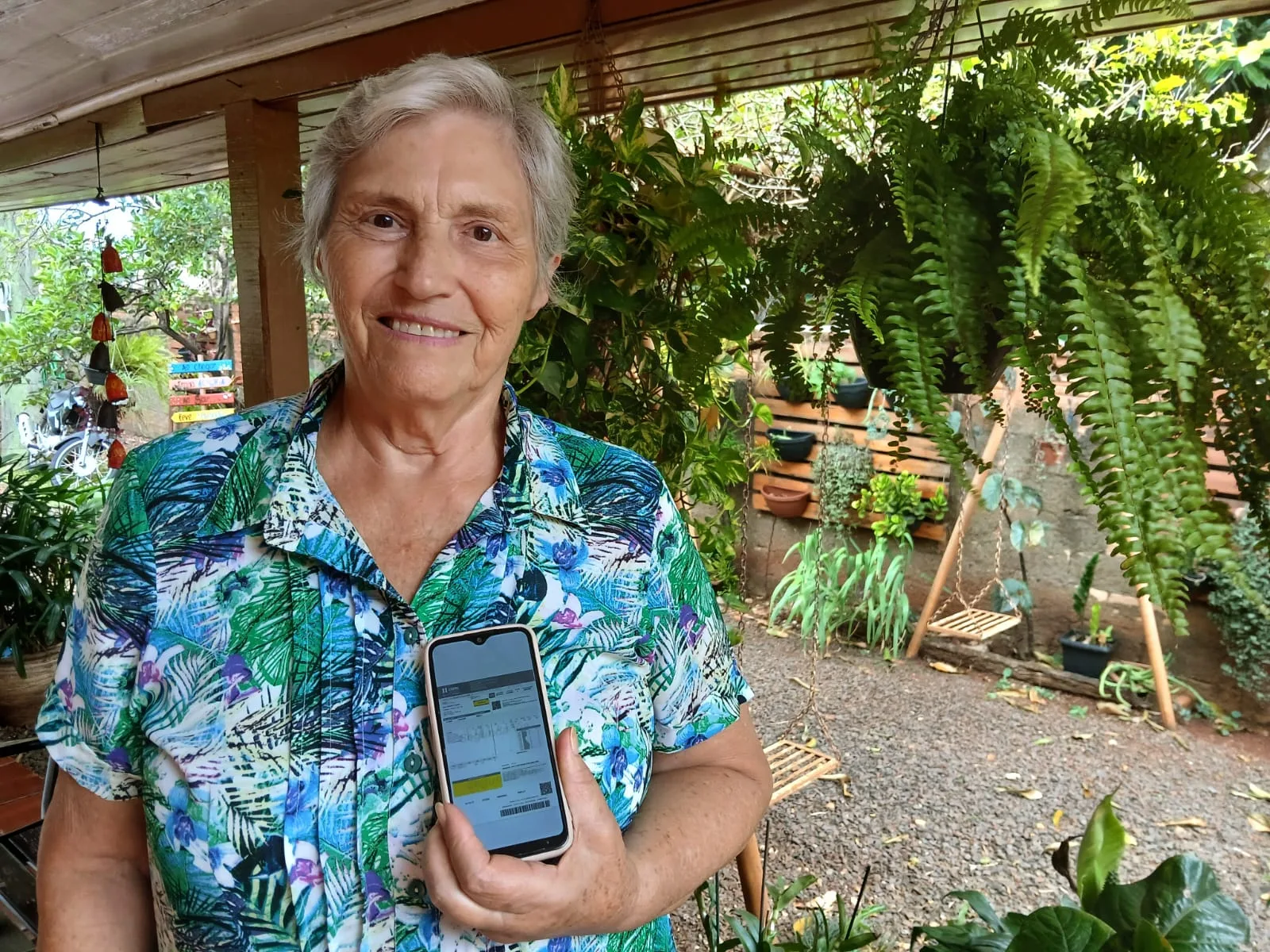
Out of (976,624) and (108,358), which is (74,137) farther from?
(976,624)

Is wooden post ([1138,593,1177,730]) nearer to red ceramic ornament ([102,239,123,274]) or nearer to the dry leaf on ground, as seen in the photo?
the dry leaf on ground

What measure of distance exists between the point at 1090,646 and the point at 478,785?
409 centimetres

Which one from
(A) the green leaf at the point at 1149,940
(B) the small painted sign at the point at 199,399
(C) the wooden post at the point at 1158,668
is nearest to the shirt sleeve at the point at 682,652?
(A) the green leaf at the point at 1149,940

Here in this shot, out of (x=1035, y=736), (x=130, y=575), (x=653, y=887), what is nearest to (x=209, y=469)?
(x=130, y=575)

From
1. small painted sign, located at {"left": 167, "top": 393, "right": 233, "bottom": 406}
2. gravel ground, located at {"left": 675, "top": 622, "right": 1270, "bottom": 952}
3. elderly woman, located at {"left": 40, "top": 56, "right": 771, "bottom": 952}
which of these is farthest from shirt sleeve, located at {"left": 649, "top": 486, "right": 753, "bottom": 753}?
small painted sign, located at {"left": 167, "top": 393, "right": 233, "bottom": 406}

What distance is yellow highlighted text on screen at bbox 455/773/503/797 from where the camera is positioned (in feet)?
2.41

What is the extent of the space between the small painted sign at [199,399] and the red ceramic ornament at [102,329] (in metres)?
2.89

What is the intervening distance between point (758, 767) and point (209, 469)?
2.22 feet

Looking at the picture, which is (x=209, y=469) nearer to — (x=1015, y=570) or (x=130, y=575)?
(x=130, y=575)

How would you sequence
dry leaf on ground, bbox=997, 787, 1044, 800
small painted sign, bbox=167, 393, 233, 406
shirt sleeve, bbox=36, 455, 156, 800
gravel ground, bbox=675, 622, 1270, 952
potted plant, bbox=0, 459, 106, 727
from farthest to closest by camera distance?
1. small painted sign, bbox=167, 393, 233, 406
2. potted plant, bbox=0, 459, 106, 727
3. dry leaf on ground, bbox=997, 787, 1044, 800
4. gravel ground, bbox=675, 622, 1270, 952
5. shirt sleeve, bbox=36, 455, 156, 800

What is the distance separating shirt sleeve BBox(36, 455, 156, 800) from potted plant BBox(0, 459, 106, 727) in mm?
3145

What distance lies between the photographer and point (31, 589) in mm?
3508

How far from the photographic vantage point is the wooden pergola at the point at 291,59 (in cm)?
146

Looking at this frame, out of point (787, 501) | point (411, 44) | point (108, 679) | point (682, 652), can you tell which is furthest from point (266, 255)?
point (787, 501)
